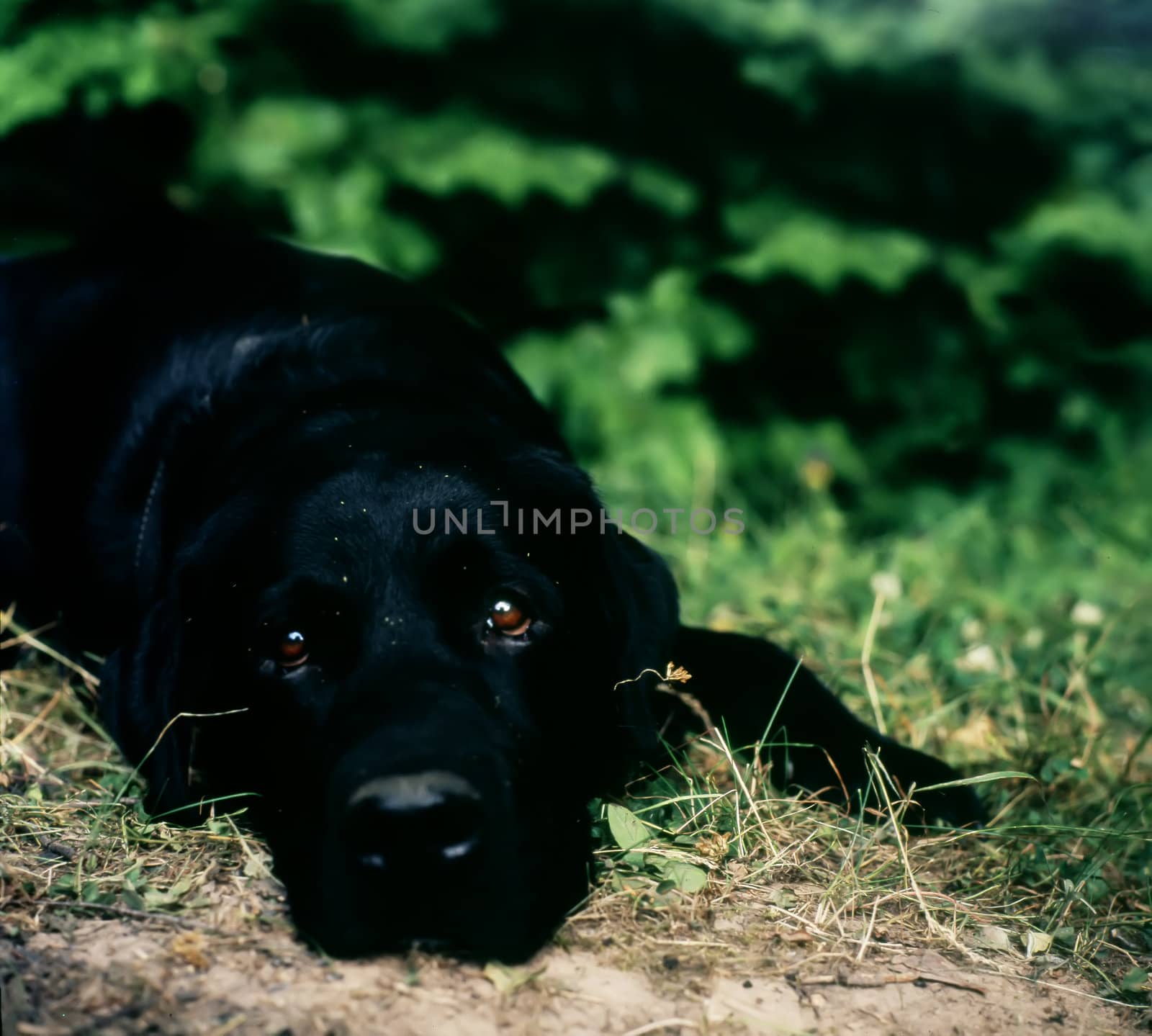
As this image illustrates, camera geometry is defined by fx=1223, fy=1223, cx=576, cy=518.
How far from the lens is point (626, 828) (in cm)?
207

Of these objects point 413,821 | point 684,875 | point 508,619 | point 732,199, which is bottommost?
point 684,875

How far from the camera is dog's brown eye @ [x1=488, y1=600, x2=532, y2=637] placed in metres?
2.09

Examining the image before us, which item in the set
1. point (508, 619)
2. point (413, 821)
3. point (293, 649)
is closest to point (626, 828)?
point (508, 619)

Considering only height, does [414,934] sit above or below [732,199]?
below

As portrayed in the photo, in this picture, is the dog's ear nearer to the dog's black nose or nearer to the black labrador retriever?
the black labrador retriever

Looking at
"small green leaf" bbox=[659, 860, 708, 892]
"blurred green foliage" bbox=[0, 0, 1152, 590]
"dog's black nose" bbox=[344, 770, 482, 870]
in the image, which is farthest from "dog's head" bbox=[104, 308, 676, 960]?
"blurred green foliage" bbox=[0, 0, 1152, 590]

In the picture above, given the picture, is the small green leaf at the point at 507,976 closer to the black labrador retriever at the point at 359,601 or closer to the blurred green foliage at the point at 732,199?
the black labrador retriever at the point at 359,601

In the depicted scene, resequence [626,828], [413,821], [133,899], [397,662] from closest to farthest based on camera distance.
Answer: [413,821] < [133,899] < [397,662] < [626,828]

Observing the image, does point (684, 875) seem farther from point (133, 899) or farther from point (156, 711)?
point (156, 711)

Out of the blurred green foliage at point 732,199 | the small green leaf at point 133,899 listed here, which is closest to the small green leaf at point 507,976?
the small green leaf at point 133,899

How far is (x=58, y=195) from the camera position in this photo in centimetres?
404

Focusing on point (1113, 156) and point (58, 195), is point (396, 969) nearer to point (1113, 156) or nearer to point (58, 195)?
point (58, 195)

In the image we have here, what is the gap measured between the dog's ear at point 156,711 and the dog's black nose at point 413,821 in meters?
0.56

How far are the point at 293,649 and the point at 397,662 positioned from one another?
0.69 ft
